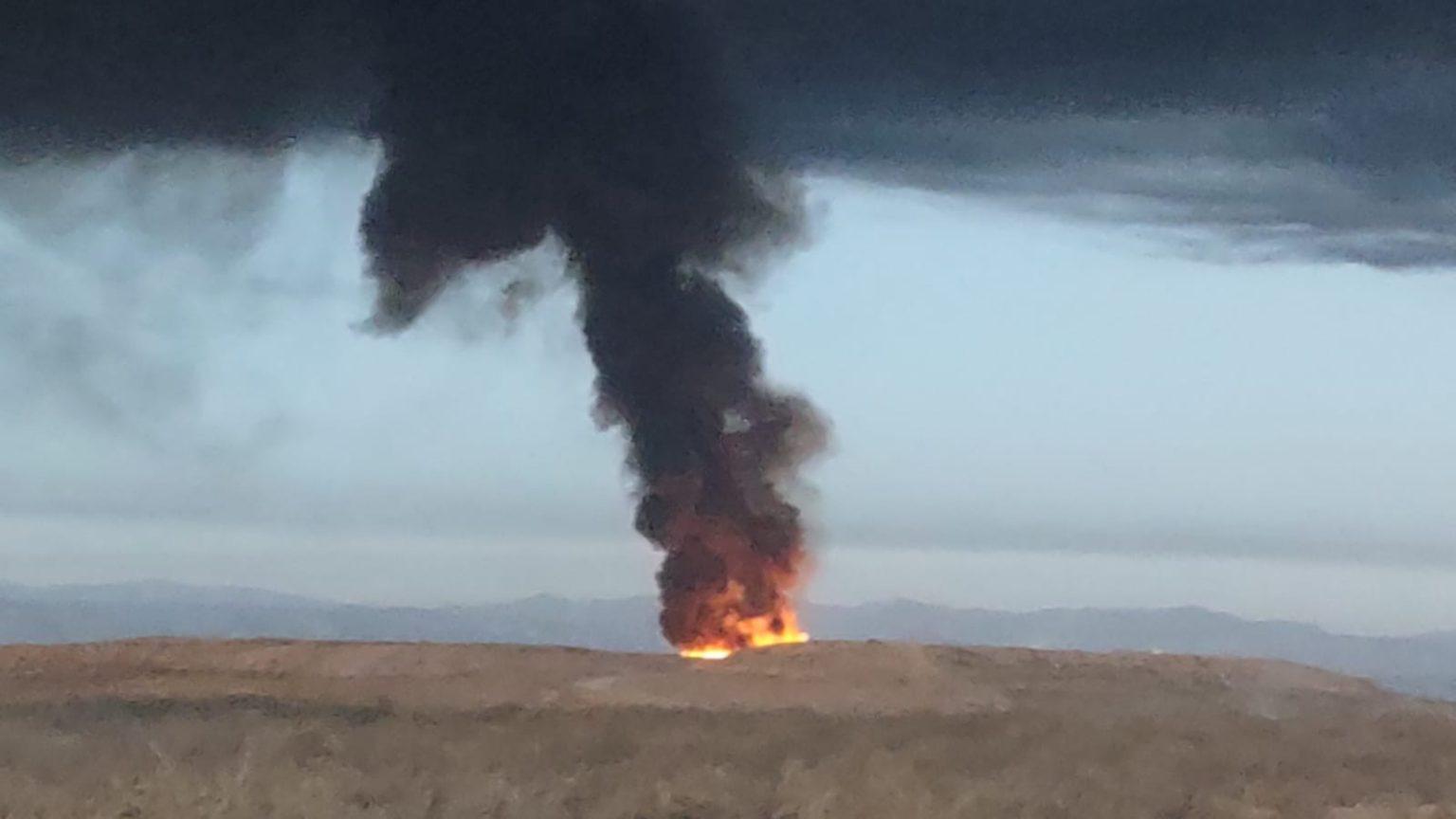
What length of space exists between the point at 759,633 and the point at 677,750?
57.4 ft

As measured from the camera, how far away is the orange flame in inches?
1141

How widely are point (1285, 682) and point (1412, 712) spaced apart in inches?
202

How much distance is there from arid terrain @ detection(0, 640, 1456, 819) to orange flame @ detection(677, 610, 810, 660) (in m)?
6.84

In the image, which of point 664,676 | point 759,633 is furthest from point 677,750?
point 759,633

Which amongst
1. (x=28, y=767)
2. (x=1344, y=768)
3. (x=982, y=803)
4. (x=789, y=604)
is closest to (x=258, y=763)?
(x=28, y=767)

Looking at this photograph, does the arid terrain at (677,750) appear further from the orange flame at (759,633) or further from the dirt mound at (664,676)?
the orange flame at (759,633)

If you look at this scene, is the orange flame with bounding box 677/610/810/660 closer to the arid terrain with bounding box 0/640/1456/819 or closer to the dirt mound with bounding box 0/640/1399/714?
the dirt mound with bounding box 0/640/1399/714

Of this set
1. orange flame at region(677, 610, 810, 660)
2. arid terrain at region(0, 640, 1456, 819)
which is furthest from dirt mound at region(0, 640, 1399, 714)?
orange flame at region(677, 610, 810, 660)

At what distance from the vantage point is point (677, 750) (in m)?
12.0

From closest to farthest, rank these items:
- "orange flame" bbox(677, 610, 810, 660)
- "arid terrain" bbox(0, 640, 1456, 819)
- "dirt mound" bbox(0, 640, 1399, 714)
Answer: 1. "arid terrain" bbox(0, 640, 1456, 819)
2. "dirt mound" bbox(0, 640, 1399, 714)
3. "orange flame" bbox(677, 610, 810, 660)

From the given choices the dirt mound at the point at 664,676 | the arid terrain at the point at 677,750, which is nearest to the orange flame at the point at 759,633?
the dirt mound at the point at 664,676

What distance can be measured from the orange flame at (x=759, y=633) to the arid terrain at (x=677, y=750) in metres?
6.84

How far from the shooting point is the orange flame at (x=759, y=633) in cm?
2898

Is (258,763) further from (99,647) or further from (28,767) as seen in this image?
(99,647)
